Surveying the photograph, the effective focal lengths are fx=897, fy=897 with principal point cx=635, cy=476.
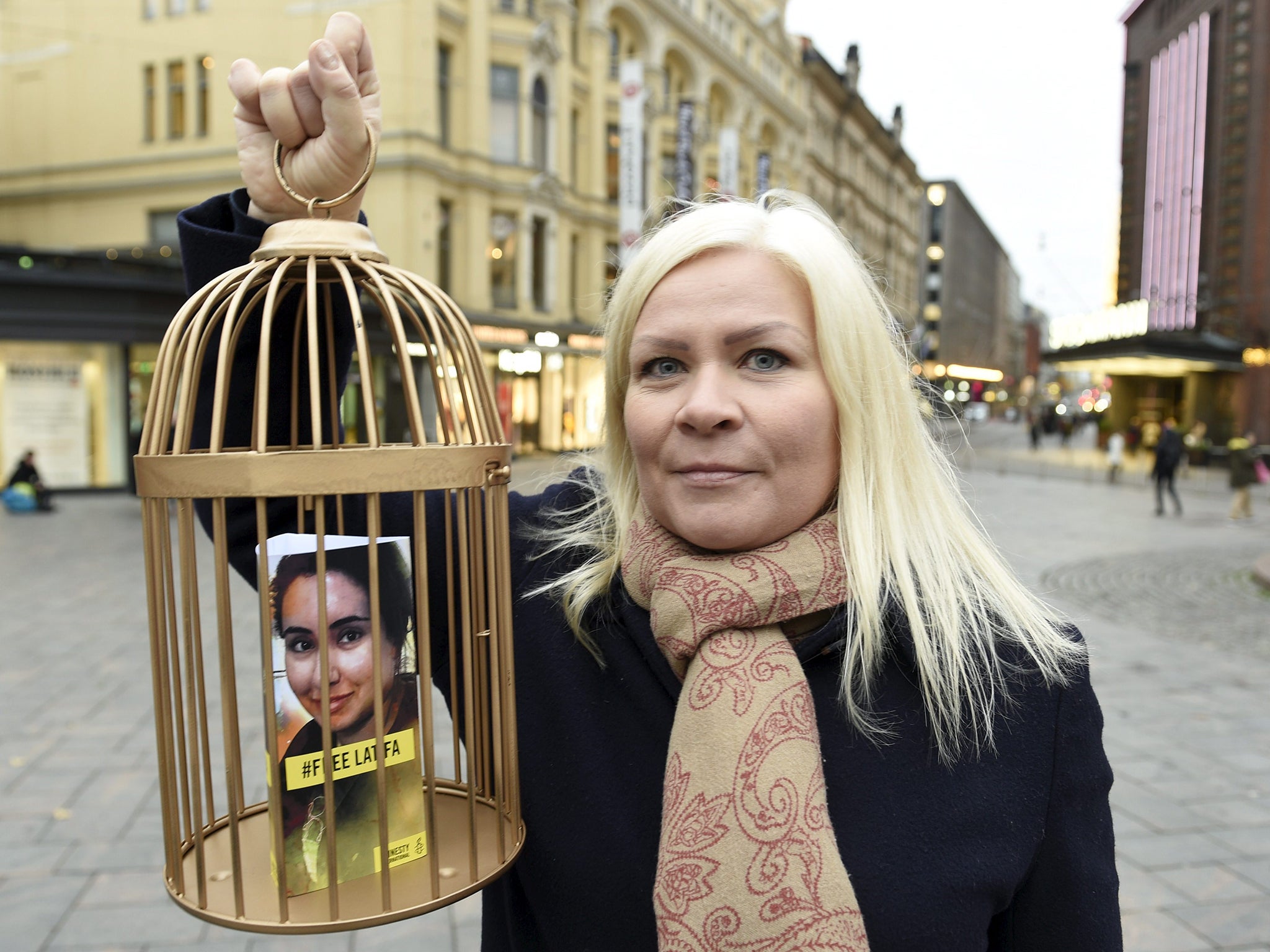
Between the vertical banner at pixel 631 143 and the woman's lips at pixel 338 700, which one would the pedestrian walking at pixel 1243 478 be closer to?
the vertical banner at pixel 631 143

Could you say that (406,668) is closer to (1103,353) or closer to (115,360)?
(115,360)

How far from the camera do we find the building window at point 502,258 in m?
21.7

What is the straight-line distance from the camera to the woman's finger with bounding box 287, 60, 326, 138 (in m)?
1.07

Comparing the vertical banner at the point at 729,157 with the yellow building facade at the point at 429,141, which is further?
the vertical banner at the point at 729,157

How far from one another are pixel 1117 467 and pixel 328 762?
2377 centimetres

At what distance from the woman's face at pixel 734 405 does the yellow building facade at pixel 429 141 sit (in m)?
16.1

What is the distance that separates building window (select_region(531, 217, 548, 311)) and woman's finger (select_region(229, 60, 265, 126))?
22.3m

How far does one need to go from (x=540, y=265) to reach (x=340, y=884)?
23.4 meters

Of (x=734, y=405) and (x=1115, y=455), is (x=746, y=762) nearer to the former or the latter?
(x=734, y=405)

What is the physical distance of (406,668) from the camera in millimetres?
985

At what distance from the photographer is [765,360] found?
3.99 ft

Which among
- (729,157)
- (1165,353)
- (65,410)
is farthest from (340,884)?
(1165,353)

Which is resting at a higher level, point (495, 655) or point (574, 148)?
point (574, 148)

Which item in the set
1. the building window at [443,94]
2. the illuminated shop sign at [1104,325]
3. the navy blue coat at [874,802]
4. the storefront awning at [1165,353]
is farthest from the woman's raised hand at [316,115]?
the illuminated shop sign at [1104,325]
